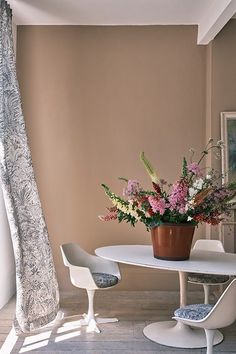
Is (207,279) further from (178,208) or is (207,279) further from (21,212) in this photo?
(21,212)

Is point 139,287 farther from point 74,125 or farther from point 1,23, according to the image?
point 1,23

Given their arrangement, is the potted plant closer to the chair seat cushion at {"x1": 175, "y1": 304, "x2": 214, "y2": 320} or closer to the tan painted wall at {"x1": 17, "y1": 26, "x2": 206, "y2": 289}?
the chair seat cushion at {"x1": 175, "y1": 304, "x2": 214, "y2": 320}

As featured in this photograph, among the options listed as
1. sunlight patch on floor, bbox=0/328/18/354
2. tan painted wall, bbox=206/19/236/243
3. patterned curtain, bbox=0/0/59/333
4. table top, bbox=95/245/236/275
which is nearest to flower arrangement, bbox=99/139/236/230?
table top, bbox=95/245/236/275

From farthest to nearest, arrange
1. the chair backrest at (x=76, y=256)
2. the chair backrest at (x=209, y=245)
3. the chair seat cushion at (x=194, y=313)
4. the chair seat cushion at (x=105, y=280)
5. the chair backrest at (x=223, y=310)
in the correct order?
1. the chair backrest at (x=209, y=245)
2. the chair backrest at (x=76, y=256)
3. the chair seat cushion at (x=105, y=280)
4. the chair seat cushion at (x=194, y=313)
5. the chair backrest at (x=223, y=310)

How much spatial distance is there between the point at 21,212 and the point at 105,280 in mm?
949

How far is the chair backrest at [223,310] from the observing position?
258 centimetres

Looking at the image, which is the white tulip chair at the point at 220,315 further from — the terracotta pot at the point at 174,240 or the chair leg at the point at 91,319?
the chair leg at the point at 91,319

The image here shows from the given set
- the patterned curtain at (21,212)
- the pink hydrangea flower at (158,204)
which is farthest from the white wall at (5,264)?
the pink hydrangea flower at (158,204)

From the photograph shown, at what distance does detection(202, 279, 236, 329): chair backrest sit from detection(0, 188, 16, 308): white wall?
2.26m

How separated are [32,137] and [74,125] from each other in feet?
1.59

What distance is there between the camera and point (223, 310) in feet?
8.55

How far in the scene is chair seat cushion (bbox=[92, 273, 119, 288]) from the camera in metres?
3.59

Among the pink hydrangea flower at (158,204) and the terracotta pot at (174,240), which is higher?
the pink hydrangea flower at (158,204)

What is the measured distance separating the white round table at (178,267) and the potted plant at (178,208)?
14 cm
